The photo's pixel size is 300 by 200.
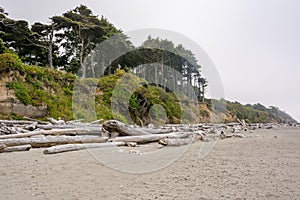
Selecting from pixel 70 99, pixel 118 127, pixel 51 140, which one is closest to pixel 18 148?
pixel 51 140

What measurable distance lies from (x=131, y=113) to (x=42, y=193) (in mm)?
21548

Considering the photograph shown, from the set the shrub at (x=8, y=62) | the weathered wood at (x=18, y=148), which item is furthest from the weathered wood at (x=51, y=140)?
the shrub at (x=8, y=62)

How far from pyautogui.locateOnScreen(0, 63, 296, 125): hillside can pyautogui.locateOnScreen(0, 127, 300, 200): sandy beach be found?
509 inches

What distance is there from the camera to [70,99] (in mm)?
22703

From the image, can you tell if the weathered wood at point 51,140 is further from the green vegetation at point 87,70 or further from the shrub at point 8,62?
the shrub at point 8,62

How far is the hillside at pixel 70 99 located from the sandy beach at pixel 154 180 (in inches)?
509

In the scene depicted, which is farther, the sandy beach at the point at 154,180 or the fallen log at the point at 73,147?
the fallen log at the point at 73,147

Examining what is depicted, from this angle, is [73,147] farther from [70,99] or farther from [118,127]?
[70,99]

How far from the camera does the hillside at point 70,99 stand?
57.2 feet

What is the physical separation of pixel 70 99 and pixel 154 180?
19862 millimetres

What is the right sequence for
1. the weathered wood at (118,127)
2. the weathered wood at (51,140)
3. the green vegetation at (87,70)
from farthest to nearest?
the green vegetation at (87,70) < the weathered wood at (118,127) < the weathered wood at (51,140)

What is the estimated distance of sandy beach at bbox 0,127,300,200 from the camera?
131 inches

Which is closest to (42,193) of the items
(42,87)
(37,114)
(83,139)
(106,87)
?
(83,139)

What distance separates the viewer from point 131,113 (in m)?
24.9
